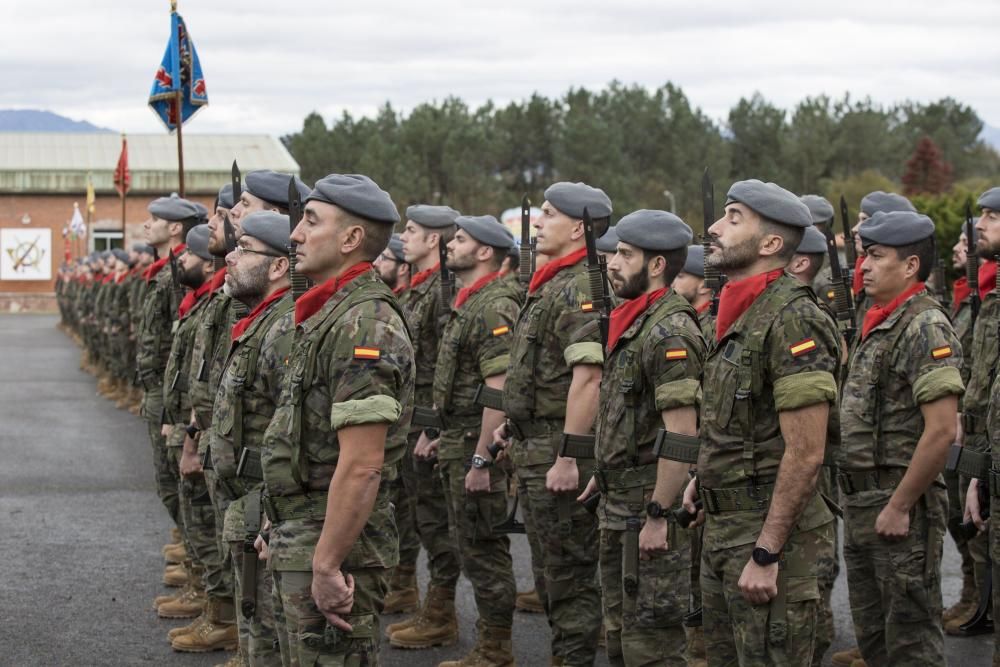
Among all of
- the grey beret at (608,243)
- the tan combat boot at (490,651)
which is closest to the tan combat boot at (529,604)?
the tan combat boot at (490,651)

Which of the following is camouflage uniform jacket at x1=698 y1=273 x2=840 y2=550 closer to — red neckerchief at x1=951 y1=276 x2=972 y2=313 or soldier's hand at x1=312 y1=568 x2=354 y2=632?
soldier's hand at x1=312 y1=568 x2=354 y2=632

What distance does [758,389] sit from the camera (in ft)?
15.9

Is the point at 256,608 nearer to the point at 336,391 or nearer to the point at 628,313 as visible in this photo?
the point at 336,391

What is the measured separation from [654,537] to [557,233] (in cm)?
200

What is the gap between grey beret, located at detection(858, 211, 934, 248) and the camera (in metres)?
6.26

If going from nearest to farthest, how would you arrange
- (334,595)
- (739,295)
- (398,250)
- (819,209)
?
(334,595)
(739,295)
(819,209)
(398,250)

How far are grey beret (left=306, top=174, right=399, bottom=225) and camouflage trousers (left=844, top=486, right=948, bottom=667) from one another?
2810 millimetres

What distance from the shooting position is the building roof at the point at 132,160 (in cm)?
5781

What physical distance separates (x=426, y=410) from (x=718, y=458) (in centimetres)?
351

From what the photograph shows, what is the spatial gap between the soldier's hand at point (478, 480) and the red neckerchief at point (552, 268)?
1.10 m

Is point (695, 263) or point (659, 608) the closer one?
point (659, 608)

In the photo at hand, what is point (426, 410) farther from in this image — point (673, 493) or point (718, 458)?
point (718, 458)

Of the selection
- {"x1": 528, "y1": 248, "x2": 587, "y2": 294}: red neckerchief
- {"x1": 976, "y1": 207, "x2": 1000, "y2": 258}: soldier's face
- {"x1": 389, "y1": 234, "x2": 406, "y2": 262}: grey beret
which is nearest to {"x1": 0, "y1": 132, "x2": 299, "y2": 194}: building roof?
{"x1": 389, "y1": 234, "x2": 406, "y2": 262}: grey beret

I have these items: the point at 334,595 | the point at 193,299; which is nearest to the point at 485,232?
the point at 193,299
